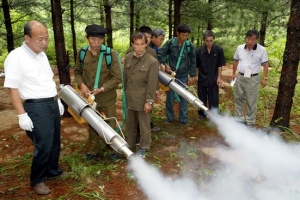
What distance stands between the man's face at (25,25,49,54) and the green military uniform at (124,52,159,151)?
156 centimetres

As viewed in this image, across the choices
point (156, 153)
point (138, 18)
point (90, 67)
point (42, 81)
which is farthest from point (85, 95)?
point (138, 18)

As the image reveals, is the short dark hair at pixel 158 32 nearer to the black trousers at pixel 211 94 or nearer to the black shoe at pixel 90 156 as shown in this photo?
the black trousers at pixel 211 94

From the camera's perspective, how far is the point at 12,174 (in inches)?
167

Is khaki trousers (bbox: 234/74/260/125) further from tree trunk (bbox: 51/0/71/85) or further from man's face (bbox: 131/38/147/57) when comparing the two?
tree trunk (bbox: 51/0/71/85)

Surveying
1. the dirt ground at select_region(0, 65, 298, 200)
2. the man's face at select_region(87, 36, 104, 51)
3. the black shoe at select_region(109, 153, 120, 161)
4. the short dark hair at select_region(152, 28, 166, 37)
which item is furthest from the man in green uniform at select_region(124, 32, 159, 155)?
the short dark hair at select_region(152, 28, 166, 37)

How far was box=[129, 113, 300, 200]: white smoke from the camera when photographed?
355 cm

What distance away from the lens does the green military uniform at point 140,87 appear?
4316 millimetres

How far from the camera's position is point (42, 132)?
11.2ft

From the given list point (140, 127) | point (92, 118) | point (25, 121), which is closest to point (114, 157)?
point (140, 127)

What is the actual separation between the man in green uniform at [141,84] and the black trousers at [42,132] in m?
1.34

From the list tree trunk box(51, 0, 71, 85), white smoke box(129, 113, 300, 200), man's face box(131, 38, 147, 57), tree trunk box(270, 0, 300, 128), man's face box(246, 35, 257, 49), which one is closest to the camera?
white smoke box(129, 113, 300, 200)

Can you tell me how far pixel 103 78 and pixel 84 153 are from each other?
1584 millimetres

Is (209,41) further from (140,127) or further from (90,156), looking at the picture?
(90,156)

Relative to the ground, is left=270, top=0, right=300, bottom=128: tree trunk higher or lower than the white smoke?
higher
